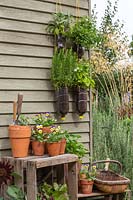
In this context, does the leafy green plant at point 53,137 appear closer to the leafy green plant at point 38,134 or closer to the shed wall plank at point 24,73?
the leafy green plant at point 38,134

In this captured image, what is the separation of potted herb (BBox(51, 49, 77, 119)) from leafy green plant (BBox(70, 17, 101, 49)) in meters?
0.19

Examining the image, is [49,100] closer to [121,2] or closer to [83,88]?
[83,88]

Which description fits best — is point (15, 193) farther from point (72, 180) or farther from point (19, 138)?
point (72, 180)

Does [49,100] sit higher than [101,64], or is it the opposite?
[101,64]

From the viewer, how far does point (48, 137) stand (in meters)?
Answer: 3.68

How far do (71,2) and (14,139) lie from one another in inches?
62.1

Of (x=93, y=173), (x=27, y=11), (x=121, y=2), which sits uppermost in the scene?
(x=121, y=2)

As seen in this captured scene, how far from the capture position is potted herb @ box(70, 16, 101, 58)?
4168mm

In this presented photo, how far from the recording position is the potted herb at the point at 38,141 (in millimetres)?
3637

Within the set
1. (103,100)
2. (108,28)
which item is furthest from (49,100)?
(108,28)

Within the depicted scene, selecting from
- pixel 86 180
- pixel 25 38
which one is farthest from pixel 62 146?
pixel 25 38

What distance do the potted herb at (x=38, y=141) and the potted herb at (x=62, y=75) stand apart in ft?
1.45

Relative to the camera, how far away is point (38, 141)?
364 cm

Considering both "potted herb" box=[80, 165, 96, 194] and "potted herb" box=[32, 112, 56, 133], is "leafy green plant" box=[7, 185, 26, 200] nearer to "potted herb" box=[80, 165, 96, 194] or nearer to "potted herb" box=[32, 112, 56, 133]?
"potted herb" box=[32, 112, 56, 133]
